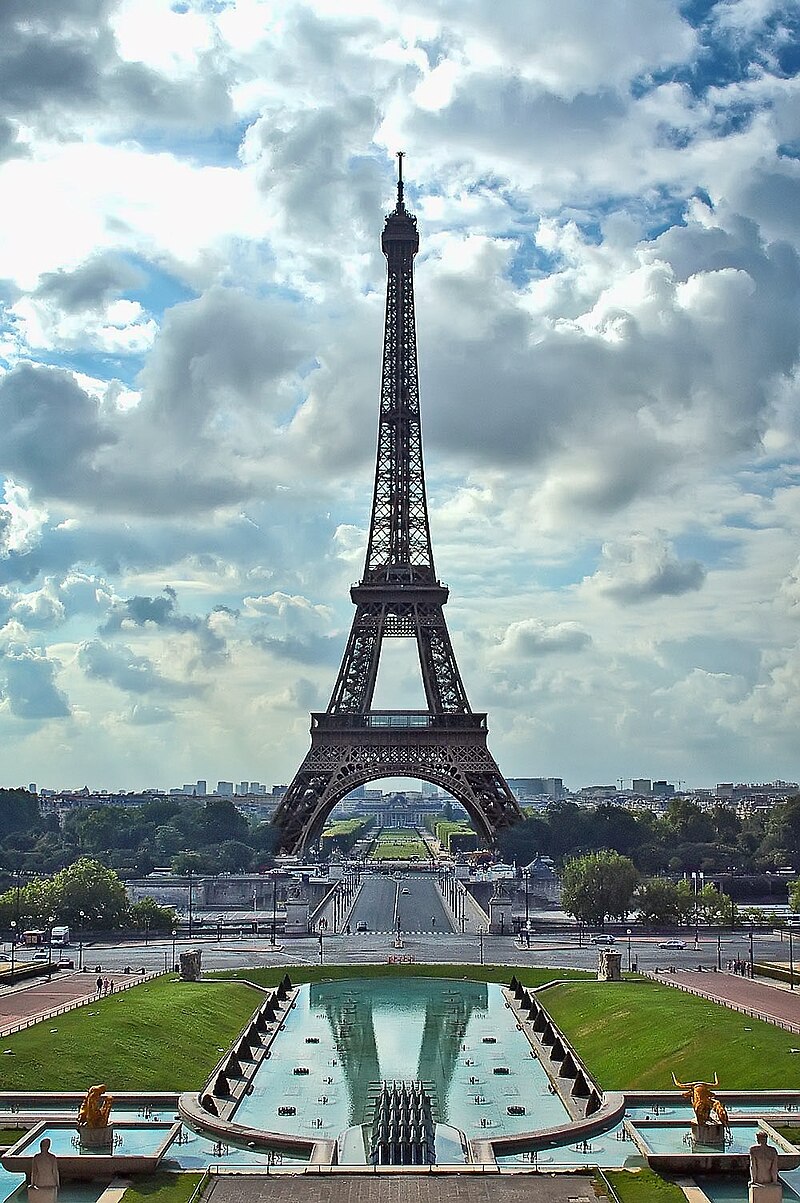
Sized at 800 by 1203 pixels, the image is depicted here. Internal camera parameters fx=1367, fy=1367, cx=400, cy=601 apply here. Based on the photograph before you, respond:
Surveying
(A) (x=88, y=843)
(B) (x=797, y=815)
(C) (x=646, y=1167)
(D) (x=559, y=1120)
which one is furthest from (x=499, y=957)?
(A) (x=88, y=843)

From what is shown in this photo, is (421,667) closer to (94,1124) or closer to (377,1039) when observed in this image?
(377,1039)

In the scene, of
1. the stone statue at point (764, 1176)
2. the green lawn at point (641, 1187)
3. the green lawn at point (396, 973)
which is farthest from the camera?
the green lawn at point (396, 973)

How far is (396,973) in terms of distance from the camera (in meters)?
79.6

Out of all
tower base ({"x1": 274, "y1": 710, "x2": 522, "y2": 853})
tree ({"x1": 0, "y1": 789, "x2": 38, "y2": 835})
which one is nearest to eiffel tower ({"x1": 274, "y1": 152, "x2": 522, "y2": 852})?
tower base ({"x1": 274, "y1": 710, "x2": 522, "y2": 853})

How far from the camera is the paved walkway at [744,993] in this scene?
60.5 meters

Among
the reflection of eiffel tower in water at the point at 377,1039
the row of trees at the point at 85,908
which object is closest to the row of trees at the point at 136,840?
the row of trees at the point at 85,908

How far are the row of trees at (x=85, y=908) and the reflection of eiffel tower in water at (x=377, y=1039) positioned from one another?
27377mm

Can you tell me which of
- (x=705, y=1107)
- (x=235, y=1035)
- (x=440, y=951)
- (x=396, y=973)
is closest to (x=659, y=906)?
(x=440, y=951)

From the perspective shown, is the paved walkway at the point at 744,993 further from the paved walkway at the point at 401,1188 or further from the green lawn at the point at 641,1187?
the paved walkway at the point at 401,1188

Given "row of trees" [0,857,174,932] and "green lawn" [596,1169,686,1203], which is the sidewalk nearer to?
"row of trees" [0,857,174,932]

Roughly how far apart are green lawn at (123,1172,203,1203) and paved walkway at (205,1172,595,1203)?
618 millimetres

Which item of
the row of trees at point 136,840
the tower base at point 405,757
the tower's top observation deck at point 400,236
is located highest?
the tower's top observation deck at point 400,236

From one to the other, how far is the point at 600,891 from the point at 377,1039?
47035 millimetres

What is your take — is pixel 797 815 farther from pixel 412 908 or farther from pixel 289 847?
pixel 289 847
